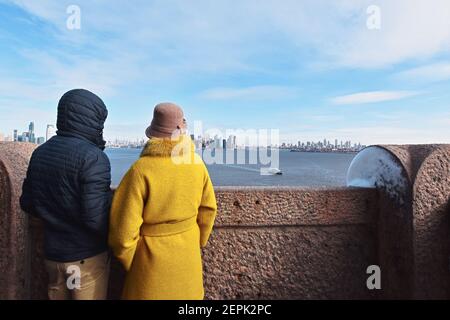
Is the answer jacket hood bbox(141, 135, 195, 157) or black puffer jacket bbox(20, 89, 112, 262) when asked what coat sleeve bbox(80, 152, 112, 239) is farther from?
jacket hood bbox(141, 135, 195, 157)

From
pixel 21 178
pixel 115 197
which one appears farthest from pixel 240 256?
pixel 21 178

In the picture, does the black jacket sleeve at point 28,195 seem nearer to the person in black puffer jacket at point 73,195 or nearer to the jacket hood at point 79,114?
the person in black puffer jacket at point 73,195

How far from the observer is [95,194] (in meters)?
1.72

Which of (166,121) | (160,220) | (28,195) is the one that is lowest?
(160,220)

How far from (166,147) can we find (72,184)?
1.85 feet

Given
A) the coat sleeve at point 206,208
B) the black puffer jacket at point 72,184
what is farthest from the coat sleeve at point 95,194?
the coat sleeve at point 206,208

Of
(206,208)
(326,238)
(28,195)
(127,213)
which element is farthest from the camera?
(326,238)

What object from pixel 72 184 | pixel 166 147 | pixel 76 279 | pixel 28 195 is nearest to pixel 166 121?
pixel 166 147

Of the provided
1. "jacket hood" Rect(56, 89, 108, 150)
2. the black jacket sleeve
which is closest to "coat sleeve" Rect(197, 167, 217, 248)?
"jacket hood" Rect(56, 89, 108, 150)

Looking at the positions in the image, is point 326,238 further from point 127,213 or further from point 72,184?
point 72,184

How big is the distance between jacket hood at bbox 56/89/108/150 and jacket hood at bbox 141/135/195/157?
0.36 m

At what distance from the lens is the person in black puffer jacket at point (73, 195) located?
1697mm

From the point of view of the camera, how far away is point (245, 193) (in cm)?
236
